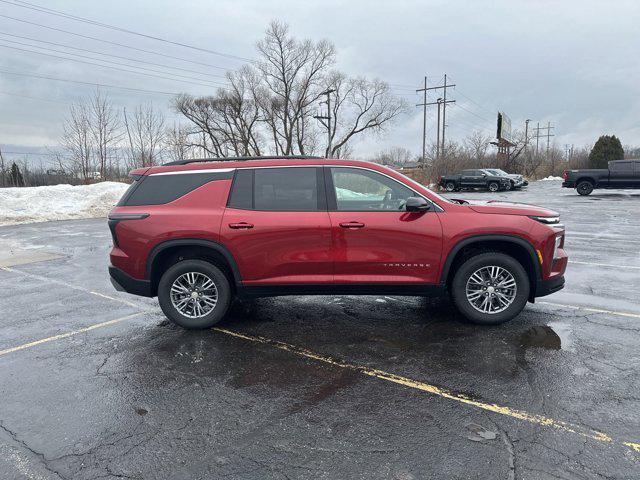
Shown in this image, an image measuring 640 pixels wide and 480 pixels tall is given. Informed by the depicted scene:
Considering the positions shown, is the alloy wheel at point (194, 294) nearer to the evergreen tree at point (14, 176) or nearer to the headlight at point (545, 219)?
the headlight at point (545, 219)

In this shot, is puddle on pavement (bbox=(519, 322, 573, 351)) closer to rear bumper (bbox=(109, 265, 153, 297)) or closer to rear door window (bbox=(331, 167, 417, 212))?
rear door window (bbox=(331, 167, 417, 212))

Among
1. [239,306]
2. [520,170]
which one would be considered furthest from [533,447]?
[520,170]

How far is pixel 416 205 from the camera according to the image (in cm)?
455

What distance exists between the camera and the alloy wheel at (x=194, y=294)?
4.95 metres

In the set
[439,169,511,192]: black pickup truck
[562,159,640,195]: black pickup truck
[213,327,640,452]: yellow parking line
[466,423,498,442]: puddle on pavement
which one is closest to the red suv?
[213,327,640,452]: yellow parking line

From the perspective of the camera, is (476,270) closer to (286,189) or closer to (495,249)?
(495,249)

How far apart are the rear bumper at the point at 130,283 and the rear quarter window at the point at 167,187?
812 mm

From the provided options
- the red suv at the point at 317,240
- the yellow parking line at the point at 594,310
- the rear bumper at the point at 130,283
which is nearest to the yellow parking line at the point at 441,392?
the red suv at the point at 317,240

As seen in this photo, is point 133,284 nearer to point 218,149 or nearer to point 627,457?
point 627,457

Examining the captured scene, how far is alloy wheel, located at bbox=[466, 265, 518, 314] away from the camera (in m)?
4.80

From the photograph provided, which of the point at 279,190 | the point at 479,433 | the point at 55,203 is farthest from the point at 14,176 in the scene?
the point at 479,433

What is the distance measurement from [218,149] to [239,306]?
163ft

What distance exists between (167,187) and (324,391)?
2.93 metres

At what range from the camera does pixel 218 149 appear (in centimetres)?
5272
